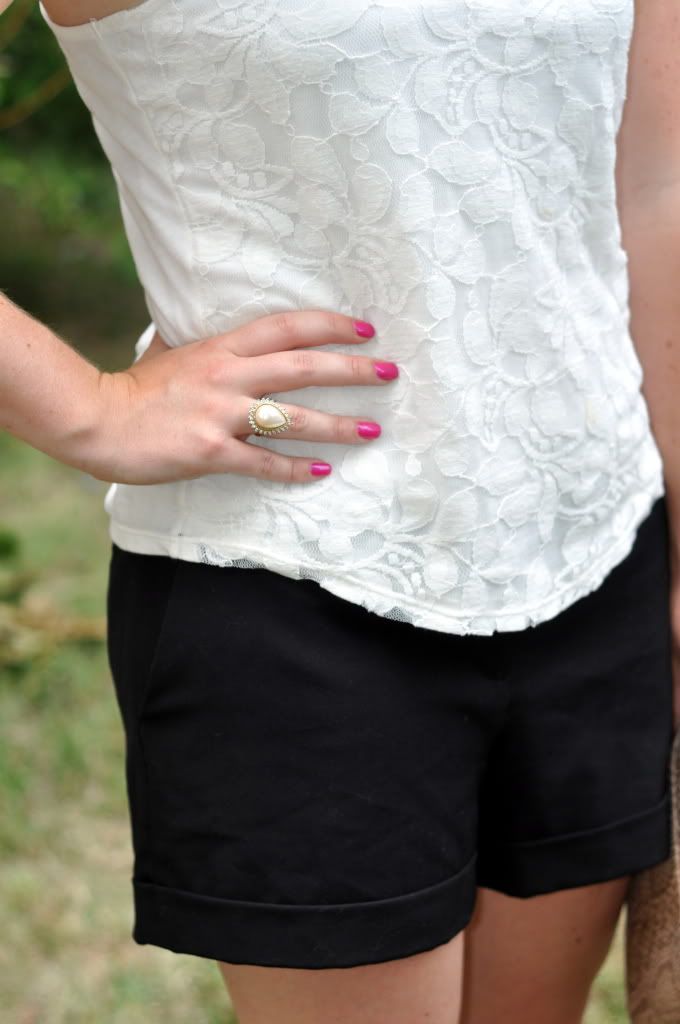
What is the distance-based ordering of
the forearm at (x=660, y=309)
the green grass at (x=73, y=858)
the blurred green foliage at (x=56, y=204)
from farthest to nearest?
the blurred green foliage at (x=56, y=204), the green grass at (x=73, y=858), the forearm at (x=660, y=309)

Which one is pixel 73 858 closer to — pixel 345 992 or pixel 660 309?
pixel 345 992

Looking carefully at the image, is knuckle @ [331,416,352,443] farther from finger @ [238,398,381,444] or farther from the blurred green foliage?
the blurred green foliage

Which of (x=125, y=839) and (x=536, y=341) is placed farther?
(x=125, y=839)

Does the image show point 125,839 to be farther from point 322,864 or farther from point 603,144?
point 603,144

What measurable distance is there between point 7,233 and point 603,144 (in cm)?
493

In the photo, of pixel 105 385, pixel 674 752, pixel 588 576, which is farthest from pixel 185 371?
pixel 674 752

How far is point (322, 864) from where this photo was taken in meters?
0.93

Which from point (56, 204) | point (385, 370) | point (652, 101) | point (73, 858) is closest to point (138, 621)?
point (385, 370)

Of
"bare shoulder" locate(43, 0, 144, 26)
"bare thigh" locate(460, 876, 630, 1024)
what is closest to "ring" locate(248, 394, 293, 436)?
"bare shoulder" locate(43, 0, 144, 26)

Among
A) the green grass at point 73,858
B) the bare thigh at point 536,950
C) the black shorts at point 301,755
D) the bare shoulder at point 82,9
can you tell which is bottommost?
the green grass at point 73,858

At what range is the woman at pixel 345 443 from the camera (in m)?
0.85

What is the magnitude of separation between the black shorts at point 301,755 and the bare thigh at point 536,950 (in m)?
0.16

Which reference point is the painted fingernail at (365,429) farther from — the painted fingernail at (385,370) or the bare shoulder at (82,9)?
the bare shoulder at (82,9)

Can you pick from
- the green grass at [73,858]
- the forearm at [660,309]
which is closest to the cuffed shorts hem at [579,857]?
the forearm at [660,309]
